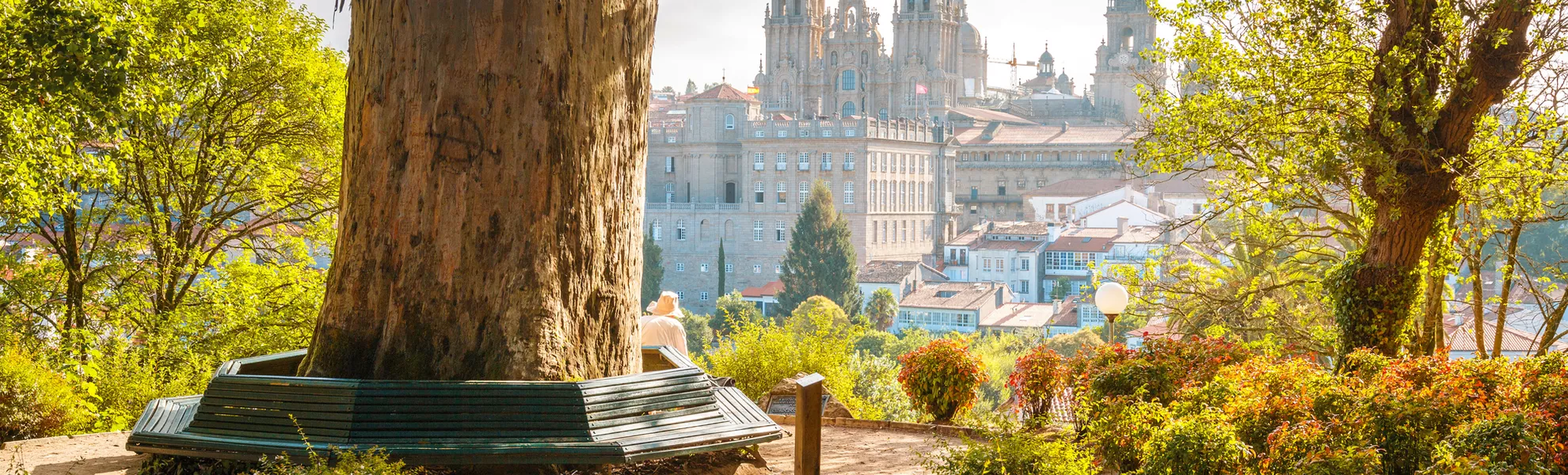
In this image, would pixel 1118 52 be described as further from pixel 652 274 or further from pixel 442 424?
pixel 442 424

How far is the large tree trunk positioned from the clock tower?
91.5m

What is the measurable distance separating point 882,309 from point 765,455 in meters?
51.1

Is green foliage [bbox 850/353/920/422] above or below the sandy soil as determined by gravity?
below

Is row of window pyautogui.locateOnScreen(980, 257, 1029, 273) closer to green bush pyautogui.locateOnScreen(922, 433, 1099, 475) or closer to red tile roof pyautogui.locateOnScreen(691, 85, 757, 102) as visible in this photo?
red tile roof pyautogui.locateOnScreen(691, 85, 757, 102)

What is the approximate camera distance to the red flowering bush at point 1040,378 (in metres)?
6.85

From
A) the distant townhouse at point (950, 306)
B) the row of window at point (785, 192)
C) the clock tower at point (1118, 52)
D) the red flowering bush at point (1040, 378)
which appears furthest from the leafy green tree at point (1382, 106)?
the clock tower at point (1118, 52)

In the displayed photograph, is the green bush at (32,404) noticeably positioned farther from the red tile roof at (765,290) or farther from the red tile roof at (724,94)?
the red tile roof at (724,94)

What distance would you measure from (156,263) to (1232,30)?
9.30 meters

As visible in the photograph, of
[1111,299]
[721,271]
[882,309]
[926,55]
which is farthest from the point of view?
[926,55]

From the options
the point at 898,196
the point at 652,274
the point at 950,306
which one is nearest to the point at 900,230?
the point at 898,196

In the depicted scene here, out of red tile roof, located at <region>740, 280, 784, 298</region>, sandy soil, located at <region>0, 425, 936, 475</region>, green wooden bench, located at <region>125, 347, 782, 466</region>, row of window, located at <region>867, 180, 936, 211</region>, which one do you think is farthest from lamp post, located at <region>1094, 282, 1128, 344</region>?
row of window, located at <region>867, 180, 936, 211</region>

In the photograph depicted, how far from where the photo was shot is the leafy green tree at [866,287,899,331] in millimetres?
55844

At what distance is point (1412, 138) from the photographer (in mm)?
7352

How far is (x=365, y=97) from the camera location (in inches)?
158
